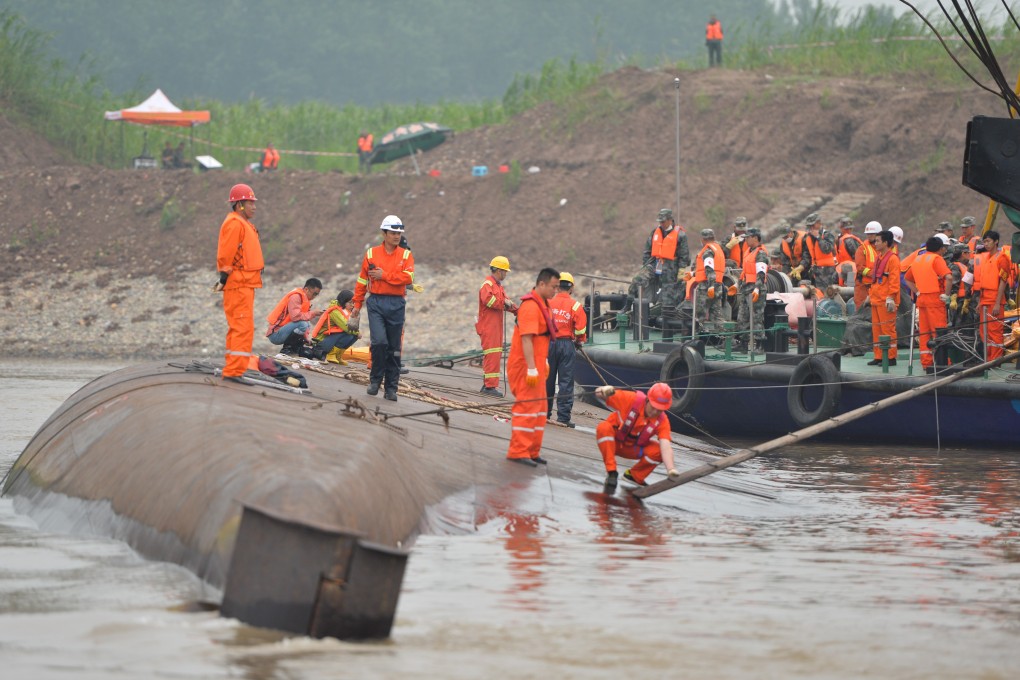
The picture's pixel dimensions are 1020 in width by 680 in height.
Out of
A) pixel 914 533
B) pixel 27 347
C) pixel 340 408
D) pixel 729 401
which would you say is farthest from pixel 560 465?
pixel 27 347

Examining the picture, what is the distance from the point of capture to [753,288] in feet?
68.4

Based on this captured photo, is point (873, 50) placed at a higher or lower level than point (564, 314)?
higher

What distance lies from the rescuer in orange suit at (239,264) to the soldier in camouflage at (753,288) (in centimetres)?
884

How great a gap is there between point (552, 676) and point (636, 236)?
31.4 meters

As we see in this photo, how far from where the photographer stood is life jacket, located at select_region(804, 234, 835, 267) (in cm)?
2269

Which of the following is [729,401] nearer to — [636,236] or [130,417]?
[130,417]

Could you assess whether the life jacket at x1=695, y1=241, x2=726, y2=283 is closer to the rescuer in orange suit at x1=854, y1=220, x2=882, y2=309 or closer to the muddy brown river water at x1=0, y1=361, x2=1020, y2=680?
the rescuer in orange suit at x1=854, y1=220, x2=882, y2=309

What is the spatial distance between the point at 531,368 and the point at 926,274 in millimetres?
7556

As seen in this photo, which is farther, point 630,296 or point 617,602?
point 630,296

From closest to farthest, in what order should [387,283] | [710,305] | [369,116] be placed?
1. [387,283]
2. [710,305]
3. [369,116]

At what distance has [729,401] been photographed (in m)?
21.0

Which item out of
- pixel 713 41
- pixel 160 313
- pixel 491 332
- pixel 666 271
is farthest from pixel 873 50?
pixel 491 332

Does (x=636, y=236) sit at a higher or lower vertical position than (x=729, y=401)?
higher

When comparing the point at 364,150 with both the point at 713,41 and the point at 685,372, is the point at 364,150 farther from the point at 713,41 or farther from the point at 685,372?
the point at 685,372
